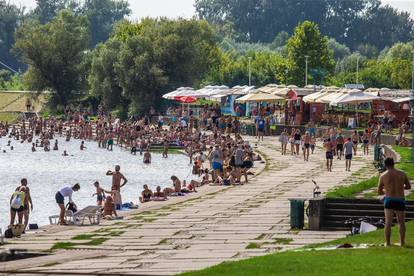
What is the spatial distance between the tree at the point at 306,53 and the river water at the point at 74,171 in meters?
25.5

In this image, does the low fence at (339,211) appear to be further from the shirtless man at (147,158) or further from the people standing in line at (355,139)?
the shirtless man at (147,158)

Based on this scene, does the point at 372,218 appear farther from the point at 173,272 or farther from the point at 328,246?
the point at 173,272

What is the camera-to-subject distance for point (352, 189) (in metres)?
39.0

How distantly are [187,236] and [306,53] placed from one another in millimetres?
78016

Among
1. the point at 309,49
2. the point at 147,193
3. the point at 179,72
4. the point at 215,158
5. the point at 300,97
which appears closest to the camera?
the point at 147,193

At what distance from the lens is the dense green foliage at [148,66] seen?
9438 cm

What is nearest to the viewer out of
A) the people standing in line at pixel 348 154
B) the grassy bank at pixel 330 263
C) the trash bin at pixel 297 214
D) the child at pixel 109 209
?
the grassy bank at pixel 330 263

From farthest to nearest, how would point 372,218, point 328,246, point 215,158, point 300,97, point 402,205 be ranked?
point 300,97, point 215,158, point 372,218, point 328,246, point 402,205

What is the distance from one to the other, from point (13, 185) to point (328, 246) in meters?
39.9

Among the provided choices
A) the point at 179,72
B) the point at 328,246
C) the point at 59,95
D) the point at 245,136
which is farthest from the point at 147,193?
the point at 59,95

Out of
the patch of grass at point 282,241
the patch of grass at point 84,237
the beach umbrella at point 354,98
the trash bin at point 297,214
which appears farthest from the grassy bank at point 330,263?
the beach umbrella at point 354,98

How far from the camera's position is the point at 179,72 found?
95.8m

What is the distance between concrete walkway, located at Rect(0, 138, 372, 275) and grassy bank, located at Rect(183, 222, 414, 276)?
155 centimetres

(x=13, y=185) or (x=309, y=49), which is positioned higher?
(x=309, y=49)
